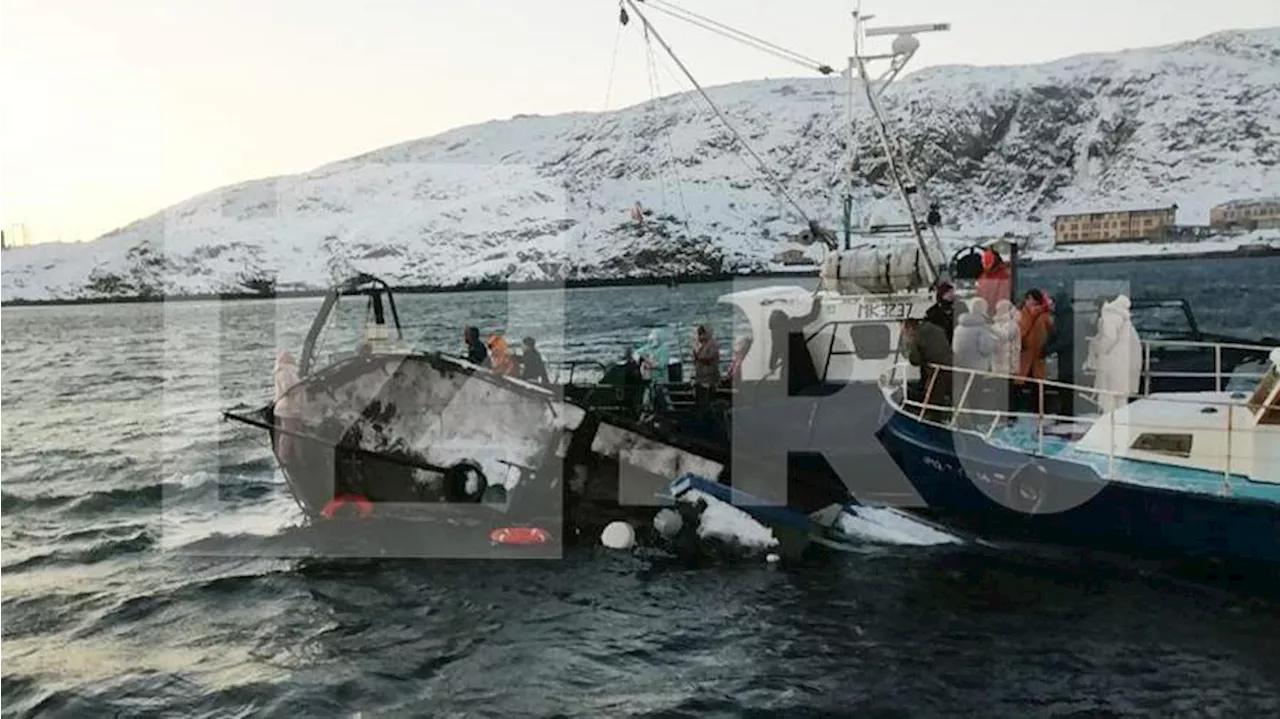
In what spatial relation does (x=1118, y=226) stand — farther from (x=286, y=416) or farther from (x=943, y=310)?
(x=286, y=416)

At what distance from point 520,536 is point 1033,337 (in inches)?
324

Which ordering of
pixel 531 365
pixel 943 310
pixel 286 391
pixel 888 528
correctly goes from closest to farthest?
pixel 943 310
pixel 888 528
pixel 286 391
pixel 531 365

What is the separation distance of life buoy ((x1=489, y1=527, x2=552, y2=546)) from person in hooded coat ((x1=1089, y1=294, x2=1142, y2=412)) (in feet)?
27.9

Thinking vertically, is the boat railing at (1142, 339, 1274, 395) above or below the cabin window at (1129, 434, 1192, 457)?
above

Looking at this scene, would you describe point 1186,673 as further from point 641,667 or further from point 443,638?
point 443,638

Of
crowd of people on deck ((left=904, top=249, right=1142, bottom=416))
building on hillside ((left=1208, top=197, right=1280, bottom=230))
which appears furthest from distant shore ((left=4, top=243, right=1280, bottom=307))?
crowd of people on deck ((left=904, top=249, right=1142, bottom=416))

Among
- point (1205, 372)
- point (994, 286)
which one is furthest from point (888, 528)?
point (1205, 372)

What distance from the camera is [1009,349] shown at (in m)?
15.8

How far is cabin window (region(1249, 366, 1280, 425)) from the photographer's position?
13156 millimetres

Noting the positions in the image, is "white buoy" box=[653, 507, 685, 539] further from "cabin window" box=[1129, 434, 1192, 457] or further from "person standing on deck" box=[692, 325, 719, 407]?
"cabin window" box=[1129, 434, 1192, 457]

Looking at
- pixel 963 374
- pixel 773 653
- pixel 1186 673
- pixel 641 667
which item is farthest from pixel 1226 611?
pixel 641 667

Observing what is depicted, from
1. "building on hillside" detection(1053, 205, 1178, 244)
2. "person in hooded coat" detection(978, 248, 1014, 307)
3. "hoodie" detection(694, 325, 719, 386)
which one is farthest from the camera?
"building on hillside" detection(1053, 205, 1178, 244)

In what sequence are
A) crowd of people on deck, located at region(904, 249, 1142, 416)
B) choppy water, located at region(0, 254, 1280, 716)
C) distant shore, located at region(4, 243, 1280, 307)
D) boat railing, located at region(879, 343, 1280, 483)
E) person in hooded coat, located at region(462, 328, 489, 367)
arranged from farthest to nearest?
distant shore, located at region(4, 243, 1280, 307) → person in hooded coat, located at region(462, 328, 489, 367) → crowd of people on deck, located at region(904, 249, 1142, 416) → boat railing, located at region(879, 343, 1280, 483) → choppy water, located at region(0, 254, 1280, 716)

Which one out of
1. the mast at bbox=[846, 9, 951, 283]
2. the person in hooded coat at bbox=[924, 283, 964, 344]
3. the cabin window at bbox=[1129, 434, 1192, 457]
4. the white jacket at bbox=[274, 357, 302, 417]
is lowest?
the cabin window at bbox=[1129, 434, 1192, 457]
